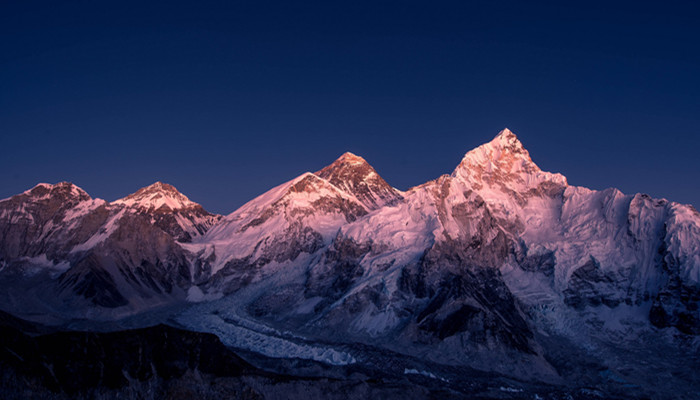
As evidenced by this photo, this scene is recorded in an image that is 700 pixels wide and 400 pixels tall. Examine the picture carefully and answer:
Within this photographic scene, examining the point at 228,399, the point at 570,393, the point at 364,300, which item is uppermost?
the point at 364,300

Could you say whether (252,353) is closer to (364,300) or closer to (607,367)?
(364,300)

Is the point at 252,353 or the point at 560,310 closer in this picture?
the point at 252,353

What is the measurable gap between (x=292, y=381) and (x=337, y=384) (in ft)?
26.1

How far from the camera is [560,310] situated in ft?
652

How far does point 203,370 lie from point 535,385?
251ft

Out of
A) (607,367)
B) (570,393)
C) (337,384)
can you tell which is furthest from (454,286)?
(337,384)

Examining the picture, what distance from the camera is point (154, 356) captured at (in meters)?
92.8

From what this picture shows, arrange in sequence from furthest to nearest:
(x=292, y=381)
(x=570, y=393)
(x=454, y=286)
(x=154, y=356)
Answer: (x=454, y=286), (x=570, y=393), (x=292, y=381), (x=154, y=356)

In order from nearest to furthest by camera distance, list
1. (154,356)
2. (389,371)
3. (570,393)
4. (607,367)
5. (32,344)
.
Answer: (32,344) → (154,356) → (570,393) → (389,371) → (607,367)

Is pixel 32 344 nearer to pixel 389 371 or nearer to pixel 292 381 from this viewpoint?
pixel 292 381

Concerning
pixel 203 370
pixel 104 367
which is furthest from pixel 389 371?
pixel 104 367

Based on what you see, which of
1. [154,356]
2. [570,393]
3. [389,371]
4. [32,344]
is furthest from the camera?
[389,371]

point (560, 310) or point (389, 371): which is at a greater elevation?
point (560, 310)

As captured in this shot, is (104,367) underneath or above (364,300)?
underneath
